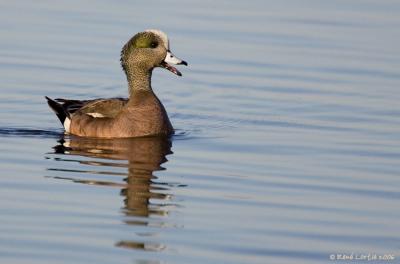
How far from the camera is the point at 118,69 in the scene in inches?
730

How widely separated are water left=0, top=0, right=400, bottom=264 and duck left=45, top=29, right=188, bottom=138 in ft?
0.71

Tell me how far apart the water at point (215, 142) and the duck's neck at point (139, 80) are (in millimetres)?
704

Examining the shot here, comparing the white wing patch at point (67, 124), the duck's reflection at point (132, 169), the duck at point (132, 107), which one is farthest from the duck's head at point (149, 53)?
the duck's reflection at point (132, 169)

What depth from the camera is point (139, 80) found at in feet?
50.1

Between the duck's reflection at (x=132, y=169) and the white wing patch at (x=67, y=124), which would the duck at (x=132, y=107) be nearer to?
the white wing patch at (x=67, y=124)

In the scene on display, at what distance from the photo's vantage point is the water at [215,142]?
383 inches

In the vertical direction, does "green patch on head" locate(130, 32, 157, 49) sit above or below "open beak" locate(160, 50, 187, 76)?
above

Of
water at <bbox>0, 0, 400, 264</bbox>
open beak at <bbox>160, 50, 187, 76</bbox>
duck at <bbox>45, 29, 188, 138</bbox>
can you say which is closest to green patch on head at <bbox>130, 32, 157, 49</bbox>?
duck at <bbox>45, 29, 188, 138</bbox>

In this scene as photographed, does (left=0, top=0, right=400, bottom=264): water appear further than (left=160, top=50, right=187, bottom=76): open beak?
No

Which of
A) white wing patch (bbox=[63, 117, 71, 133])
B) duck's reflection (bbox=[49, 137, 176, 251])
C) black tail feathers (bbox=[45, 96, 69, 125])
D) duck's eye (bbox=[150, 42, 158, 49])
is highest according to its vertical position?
duck's eye (bbox=[150, 42, 158, 49])

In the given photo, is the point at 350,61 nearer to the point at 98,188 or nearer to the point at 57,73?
Result: the point at 57,73

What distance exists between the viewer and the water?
973 cm

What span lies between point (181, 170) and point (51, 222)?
264cm

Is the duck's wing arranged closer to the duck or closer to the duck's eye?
the duck
